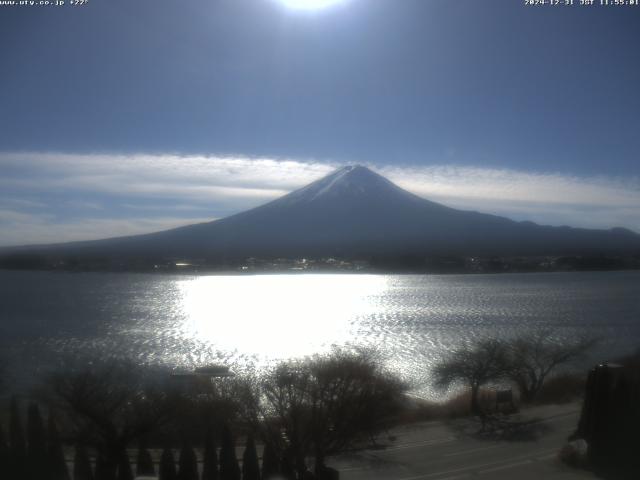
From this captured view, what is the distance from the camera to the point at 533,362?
8953 millimetres

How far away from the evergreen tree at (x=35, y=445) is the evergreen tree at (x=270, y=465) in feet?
4.42

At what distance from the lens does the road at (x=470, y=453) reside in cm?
452

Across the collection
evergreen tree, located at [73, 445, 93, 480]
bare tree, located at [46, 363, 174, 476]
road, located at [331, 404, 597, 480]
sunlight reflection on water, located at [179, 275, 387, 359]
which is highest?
bare tree, located at [46, 363, 174, 476]

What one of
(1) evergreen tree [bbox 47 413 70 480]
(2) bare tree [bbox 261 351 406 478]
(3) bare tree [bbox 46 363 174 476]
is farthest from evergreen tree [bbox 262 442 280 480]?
(1) evergreen tree [bbox 47 413 70 480]

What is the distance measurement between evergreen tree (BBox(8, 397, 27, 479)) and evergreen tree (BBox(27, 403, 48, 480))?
37mm

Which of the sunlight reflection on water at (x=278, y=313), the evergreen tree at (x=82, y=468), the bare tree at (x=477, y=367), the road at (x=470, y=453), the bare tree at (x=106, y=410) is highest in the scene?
the bare tree at (x=106, y=410)

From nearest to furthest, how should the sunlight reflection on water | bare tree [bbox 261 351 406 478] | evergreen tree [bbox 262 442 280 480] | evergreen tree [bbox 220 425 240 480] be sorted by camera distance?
1. evergreen tree [bbox 220 425 240 480]
2. evergreen tree [bbox 262 442 280 480]
3. bare tree [bbox 261 351 406 478]
4. the sunlight reflection on water

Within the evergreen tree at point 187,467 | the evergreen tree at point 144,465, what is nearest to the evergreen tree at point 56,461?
the evergreen tree at point 144,465

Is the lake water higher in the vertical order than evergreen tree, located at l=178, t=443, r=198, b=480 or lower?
lower

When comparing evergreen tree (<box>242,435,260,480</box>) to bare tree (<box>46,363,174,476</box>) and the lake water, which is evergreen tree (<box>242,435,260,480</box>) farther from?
the lake water

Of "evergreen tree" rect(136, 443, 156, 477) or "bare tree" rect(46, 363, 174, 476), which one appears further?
"bare tree" rect(46, 363, 174, 476)

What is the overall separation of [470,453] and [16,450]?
3213 mm

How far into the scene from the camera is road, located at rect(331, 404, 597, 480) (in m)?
4.52

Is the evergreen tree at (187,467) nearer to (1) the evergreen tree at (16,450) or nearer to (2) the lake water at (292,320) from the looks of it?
(1) the evergreen tree at (16,450)
